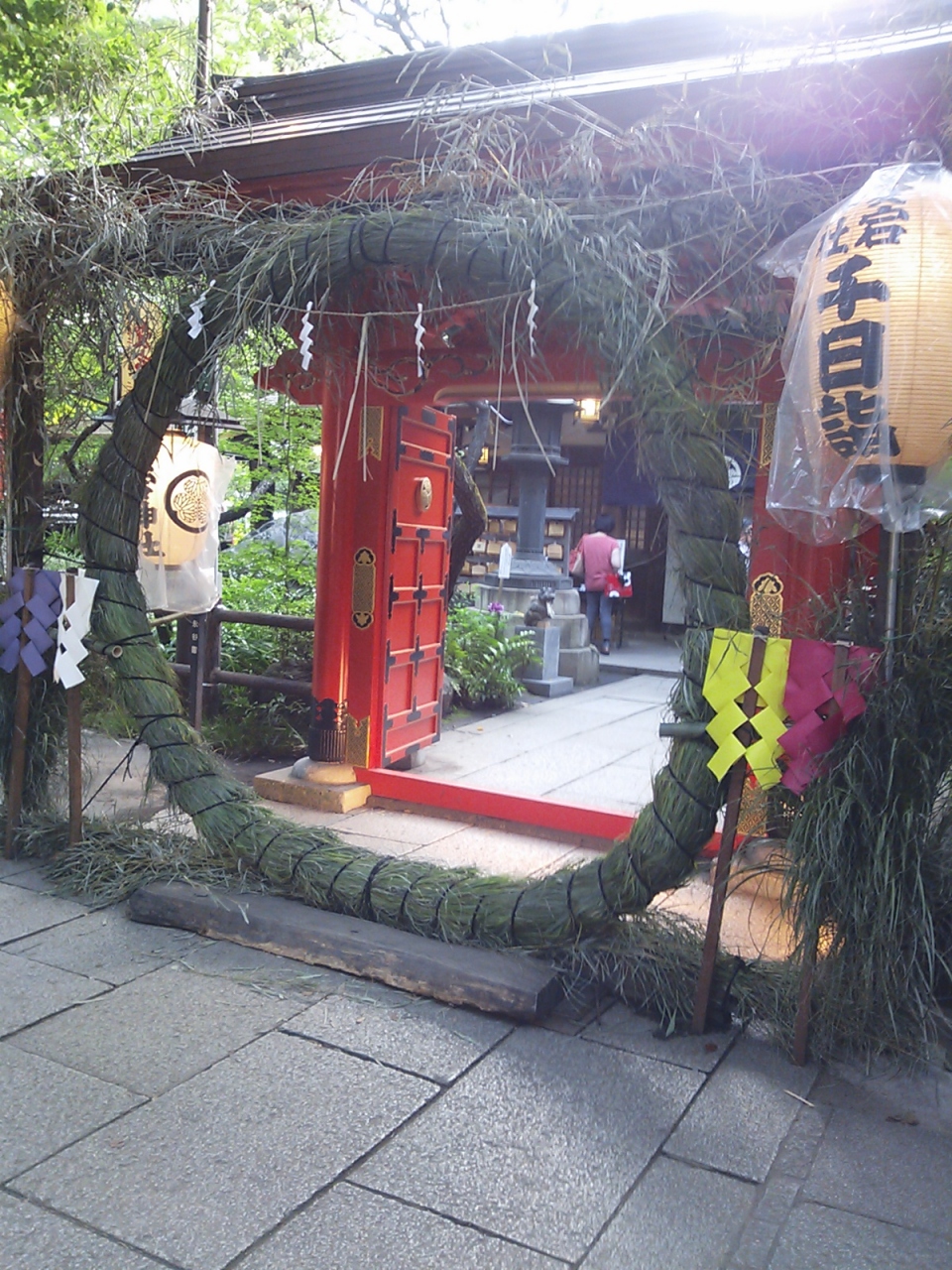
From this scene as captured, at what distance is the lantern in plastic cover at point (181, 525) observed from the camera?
5.91m

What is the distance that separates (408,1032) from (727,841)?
1.29 meters

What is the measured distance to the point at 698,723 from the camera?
3.44 meters

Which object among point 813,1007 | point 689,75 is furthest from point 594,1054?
point 689,75

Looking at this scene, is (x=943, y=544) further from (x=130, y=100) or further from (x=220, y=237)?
(x=130, y=100)

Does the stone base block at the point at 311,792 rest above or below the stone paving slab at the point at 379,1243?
above

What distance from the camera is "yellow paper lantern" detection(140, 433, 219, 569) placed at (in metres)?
5.90

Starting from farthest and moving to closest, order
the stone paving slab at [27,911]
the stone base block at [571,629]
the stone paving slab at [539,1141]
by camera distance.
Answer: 1. the stone base block at [571,629]
2. the stone paving slab at [27,911]
3. the stone paving slab at [539,1141]

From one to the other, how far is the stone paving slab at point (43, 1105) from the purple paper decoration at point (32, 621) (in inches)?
82.4

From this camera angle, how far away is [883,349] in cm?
287

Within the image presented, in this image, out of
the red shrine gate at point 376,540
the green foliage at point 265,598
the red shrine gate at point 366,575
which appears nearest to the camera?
the red shrine gate at point 376,540

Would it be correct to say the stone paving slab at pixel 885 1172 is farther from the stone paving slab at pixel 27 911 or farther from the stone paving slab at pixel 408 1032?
the stone paving slab at pixel 27 911

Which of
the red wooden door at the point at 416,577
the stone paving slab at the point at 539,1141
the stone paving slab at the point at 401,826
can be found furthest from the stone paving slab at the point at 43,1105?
the red wooden door at the point at 416,577

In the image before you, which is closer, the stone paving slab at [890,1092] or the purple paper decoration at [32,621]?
the stone paving slab at [890,1092]

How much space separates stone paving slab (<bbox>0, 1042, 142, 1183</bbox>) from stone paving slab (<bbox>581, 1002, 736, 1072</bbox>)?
5.16ft
